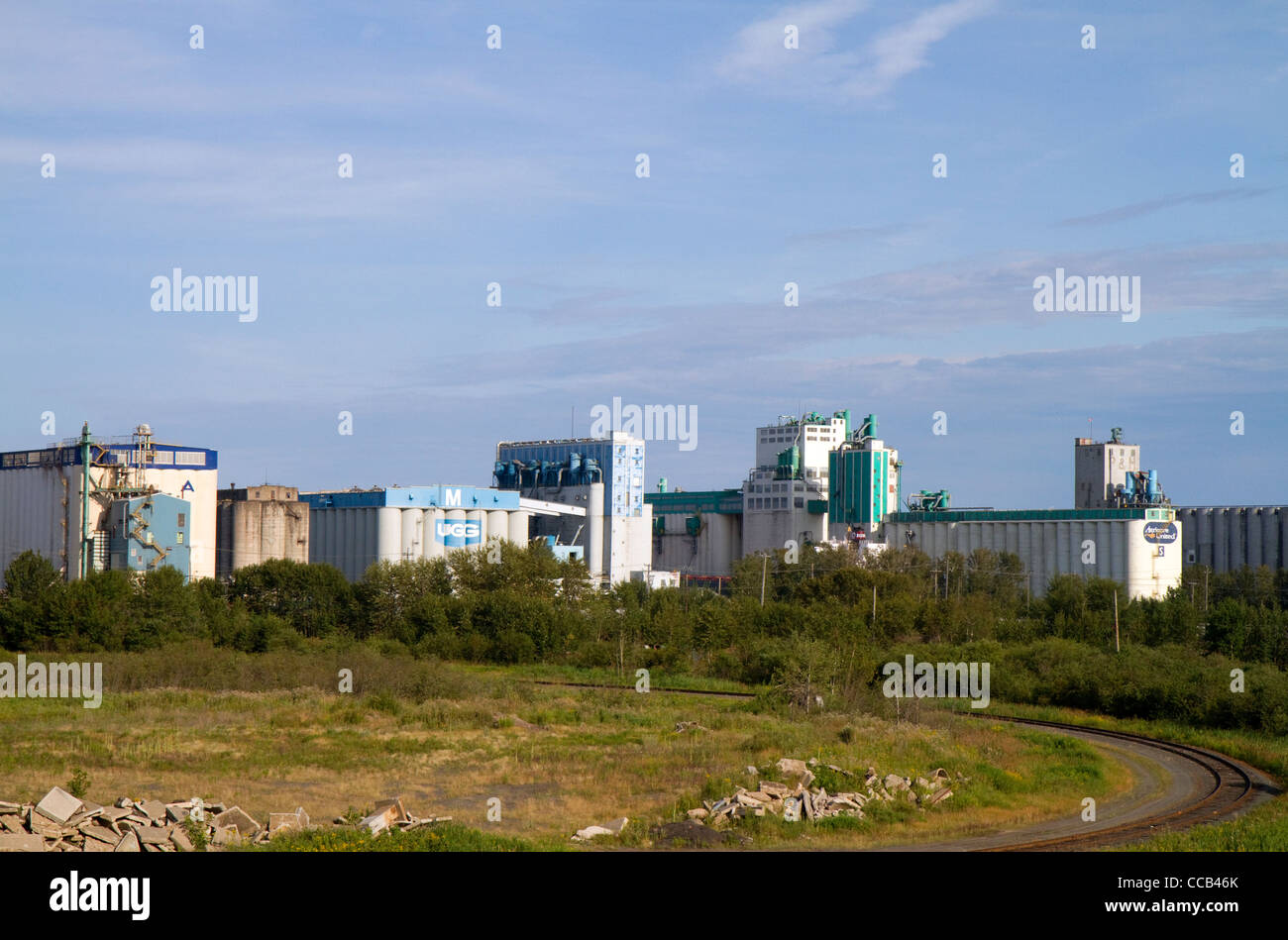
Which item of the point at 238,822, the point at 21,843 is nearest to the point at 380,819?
the point at 238,822

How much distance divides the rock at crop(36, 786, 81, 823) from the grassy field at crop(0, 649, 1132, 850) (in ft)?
12.1

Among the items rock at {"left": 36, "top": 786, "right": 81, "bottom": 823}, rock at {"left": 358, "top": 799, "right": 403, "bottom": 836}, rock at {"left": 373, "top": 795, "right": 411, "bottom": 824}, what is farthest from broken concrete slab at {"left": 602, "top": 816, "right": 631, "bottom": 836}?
rock at {"left": 36, "top": 786, "right": 81, "bottom": 823}

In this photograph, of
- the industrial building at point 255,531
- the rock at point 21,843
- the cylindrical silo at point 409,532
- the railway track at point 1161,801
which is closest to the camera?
the rock at point 21,843

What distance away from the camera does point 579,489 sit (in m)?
113

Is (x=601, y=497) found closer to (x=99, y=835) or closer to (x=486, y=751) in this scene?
(x=486, y=751)

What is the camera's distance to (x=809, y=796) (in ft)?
84.2

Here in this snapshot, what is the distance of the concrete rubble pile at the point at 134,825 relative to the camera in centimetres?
1853

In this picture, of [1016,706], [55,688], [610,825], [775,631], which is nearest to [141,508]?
[55,688]

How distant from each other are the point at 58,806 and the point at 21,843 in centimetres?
137

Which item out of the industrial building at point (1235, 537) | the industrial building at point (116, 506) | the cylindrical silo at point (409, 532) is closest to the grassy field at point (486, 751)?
the industrial building at point (116, 506)

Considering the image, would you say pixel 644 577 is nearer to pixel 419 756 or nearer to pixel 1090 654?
pixel 1090 654

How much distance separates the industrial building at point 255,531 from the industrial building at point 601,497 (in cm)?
2872

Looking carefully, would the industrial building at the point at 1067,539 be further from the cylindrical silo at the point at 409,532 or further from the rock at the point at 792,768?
the rock at the point at 792,768

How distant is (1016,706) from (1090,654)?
25.3 feet
